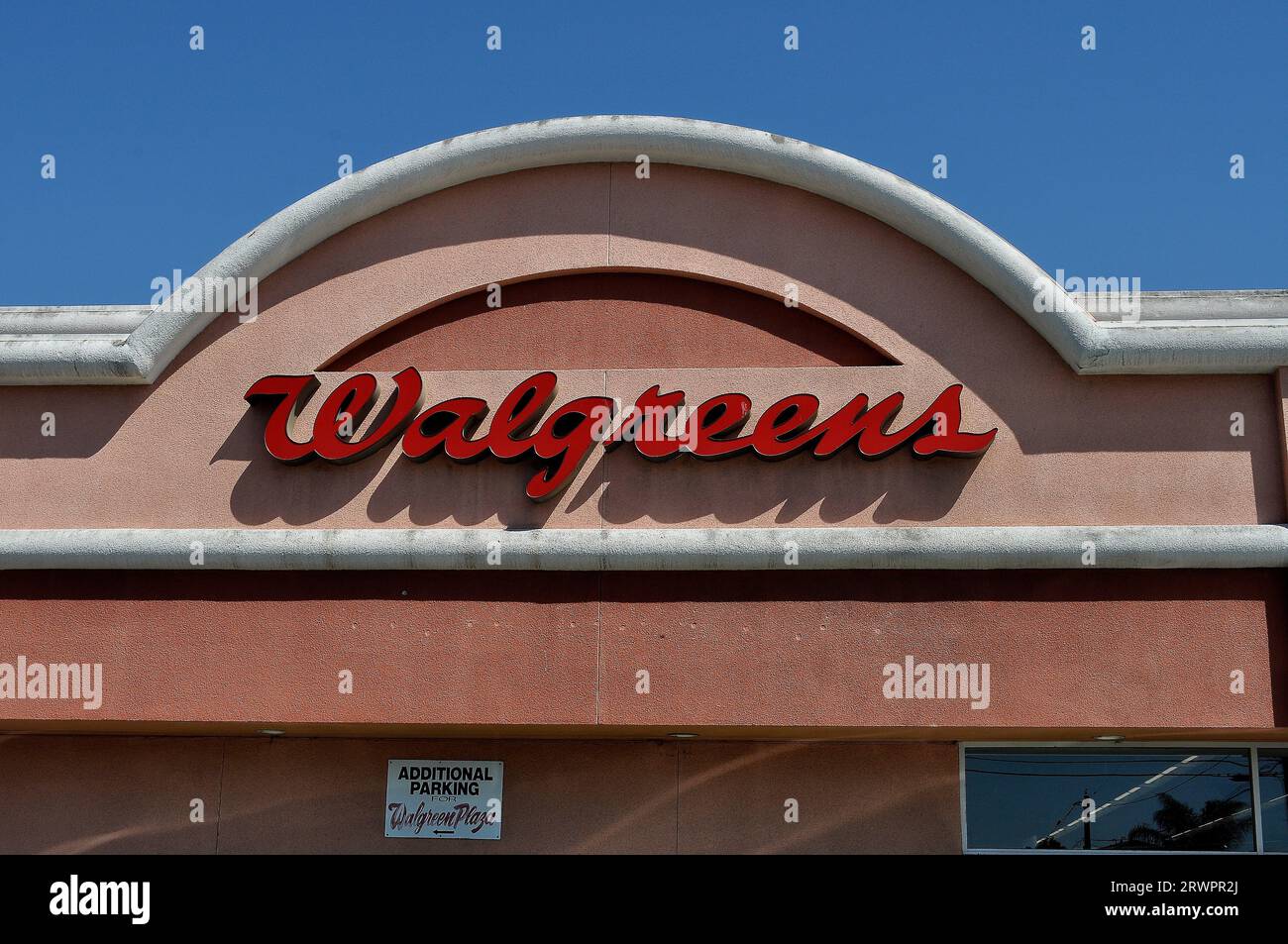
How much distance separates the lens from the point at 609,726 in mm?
11117

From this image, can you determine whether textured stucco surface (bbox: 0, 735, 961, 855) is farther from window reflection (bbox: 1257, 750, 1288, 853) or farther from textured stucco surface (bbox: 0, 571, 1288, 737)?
window reflection (bbox: 1257, 750, 1288, 853)

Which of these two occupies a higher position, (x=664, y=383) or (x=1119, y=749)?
(x=664, y=383)

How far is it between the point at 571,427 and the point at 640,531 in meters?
1.19

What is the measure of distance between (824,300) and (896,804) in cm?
473

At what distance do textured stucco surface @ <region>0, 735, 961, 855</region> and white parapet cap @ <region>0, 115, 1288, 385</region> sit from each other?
3.78 metres

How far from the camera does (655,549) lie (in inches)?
439

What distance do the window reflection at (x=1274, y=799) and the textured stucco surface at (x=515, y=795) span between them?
2.86 m

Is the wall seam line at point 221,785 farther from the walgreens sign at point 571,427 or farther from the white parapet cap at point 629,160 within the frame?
the white parapet cap at point 629,160

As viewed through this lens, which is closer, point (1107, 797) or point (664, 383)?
point (664, 383)

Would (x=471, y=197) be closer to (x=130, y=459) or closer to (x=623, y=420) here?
(x=623, y=420)
